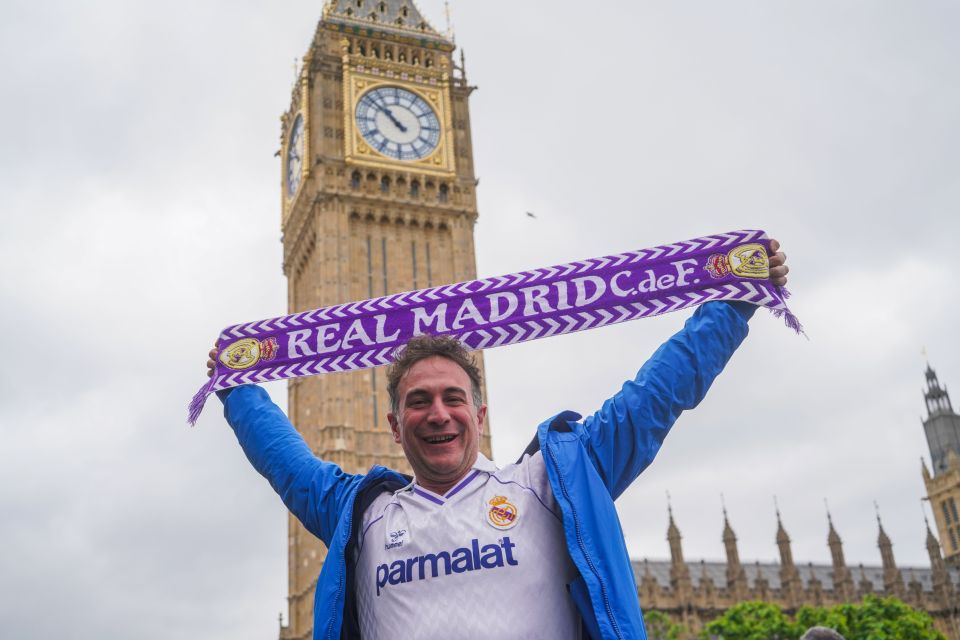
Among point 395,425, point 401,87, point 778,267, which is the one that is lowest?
point 395,425

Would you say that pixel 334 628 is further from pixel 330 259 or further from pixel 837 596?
pixel 837 596

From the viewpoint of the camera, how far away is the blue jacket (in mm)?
3277

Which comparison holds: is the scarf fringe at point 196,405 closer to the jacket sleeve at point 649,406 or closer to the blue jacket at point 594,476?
the blue jacket at point 594,476

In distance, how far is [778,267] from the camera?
4039 mm

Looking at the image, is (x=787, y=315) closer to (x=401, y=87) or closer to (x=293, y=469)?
(x=293, y=469)

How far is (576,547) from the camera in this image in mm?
3291

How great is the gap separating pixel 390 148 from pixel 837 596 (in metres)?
34.1

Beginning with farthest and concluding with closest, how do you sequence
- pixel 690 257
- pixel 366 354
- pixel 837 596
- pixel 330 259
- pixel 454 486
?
pixel 837 596 → pixel 330 259 → pixel 366 354 → pixel 690 257 → pixel 454 486

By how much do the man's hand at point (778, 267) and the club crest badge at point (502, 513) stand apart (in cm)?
137

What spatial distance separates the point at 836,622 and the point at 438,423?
40.2 metres

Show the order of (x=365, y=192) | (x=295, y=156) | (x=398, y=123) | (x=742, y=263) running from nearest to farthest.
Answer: (x=742, y=263) < (x=365, y=192) < (x=398, y=123) < (x=295, y=156)

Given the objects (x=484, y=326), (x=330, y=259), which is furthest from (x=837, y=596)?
(x=484, y=326)

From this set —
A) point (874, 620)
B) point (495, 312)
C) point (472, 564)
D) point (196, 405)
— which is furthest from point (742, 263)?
point (874, 620)

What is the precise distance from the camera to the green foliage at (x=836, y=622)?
39.9 m
